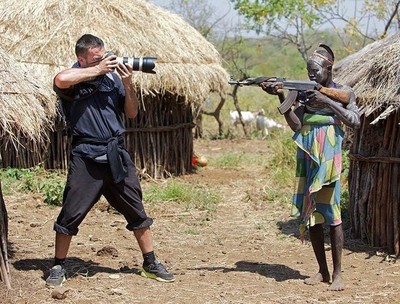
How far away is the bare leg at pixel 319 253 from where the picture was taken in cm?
526

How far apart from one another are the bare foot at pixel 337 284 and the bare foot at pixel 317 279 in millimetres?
128

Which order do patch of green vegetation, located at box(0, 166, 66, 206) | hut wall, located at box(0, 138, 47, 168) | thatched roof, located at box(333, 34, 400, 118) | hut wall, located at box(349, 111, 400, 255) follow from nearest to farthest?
thatched roof, located at box(333, 34, 400, 118)
hut wall, located at box(349, 111, 400, 255)
patch of green vegetation, located at box(0, 166, 66, 206)
hut wall, located at box(0, 138, 47, 168)

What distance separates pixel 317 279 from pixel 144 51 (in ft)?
16.7

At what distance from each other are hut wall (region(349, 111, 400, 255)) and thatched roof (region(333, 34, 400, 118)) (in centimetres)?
25

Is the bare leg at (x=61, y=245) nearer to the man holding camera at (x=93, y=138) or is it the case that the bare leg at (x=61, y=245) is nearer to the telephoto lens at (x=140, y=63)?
the man holding camera at (x=93, y=138)

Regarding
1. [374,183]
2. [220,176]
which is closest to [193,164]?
[220,176]

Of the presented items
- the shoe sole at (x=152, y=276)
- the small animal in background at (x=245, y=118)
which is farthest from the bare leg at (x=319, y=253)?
the small animal in background at (x=245, y=118)

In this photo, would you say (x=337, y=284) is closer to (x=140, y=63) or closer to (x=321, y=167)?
(x=321, y=167)

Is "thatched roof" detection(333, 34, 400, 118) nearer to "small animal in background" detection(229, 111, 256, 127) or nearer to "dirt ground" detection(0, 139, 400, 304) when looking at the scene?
"dirt ground" detection(0, 139, 400, 304)

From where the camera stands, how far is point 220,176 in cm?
1055

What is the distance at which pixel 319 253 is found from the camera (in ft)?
17.4

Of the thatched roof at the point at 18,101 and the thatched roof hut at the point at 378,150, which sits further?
the thatched roof hut at the point at 378,150

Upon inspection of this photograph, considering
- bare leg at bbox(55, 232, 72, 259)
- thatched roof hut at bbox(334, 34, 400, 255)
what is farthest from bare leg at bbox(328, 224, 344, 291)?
bare leg at bbox(55, 232, 72, 259)

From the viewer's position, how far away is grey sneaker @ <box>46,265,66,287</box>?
5.08 m
